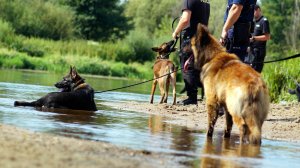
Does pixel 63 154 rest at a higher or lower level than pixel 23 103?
lower

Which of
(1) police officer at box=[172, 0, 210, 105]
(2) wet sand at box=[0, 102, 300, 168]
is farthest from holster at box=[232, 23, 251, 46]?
(2) wet sand at box=[0, 102, 300, 168]

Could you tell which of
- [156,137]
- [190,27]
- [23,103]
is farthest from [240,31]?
[23,103]

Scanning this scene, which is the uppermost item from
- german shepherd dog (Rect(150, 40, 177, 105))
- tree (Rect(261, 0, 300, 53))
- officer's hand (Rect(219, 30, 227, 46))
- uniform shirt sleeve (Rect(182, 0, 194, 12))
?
tree (Rect(261, 0, 300, 53))

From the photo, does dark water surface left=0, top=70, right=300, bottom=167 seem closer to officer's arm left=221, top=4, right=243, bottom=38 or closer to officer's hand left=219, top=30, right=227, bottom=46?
officer's hand left=219, top=30, right=227, bottom=46

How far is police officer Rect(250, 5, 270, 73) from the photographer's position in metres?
13.7

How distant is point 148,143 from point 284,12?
77032 millimetres

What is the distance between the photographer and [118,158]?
5.93m

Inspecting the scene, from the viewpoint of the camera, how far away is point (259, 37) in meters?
13.6

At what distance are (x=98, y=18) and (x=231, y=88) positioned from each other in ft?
195

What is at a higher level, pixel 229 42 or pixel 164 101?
pixel 229 42

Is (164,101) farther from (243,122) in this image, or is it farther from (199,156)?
(199,156)

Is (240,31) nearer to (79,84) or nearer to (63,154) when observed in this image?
(79,84)

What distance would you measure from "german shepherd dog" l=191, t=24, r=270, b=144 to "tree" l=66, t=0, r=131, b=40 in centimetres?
5619

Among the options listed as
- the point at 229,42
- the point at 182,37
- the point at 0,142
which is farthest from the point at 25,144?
the point at 182,37
